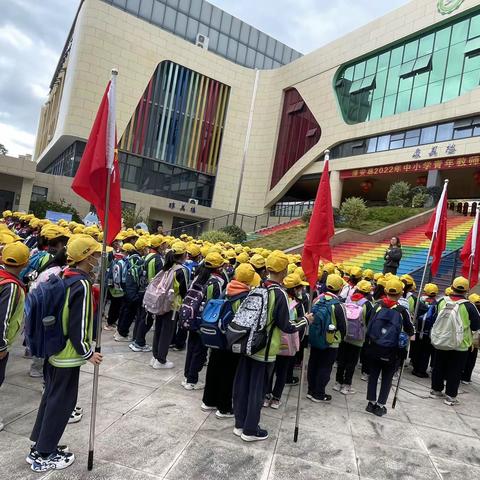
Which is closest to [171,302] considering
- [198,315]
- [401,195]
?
[198,315]

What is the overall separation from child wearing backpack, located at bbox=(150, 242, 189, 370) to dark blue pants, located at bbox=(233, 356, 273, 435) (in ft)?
6.18

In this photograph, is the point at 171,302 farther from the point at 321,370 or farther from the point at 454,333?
the point at 454,333

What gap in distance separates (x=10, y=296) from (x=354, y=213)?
1872cm

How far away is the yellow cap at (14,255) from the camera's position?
3.29 meters

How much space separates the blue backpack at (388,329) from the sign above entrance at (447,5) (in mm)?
24109

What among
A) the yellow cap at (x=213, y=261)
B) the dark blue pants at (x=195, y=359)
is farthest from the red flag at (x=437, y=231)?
the dark blue pants at (x=195, y=359)

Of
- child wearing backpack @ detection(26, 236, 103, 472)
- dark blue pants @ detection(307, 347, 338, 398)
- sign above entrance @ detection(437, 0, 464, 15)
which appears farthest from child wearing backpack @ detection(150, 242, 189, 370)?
sign above entrance @ detection(437, 0, 464, 15)

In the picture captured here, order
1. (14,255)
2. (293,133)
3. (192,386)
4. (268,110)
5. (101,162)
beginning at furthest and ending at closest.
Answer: (268,110) → (293,133) → (192,386) → (101,162) → (14,255)

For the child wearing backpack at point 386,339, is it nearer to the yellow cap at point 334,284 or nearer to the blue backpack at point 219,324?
the yellow cap at point 334,284

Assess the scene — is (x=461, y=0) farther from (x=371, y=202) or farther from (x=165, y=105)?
(x=165, y=105)

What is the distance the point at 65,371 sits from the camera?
309 cm

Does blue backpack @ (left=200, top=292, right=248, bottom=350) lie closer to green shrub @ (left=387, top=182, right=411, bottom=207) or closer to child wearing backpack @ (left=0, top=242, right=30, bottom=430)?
child wearing backpack @ (left=0, top=242, right=30, bottom=430)

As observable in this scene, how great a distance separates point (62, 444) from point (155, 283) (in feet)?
8.79

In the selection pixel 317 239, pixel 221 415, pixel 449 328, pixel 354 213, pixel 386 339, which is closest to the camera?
pixel 221 415
